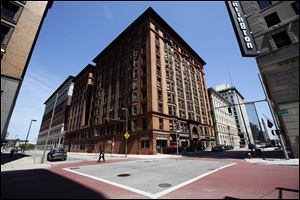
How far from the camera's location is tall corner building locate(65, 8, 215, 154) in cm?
3428

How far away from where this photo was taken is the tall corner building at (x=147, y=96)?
3428 centimetres

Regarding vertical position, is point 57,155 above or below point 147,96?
below

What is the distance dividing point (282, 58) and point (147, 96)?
31.9 meters

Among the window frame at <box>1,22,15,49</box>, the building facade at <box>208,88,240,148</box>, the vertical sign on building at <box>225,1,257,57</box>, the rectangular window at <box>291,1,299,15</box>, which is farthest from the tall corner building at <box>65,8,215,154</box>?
the rectangular window at <box>291,1,299,15</box>

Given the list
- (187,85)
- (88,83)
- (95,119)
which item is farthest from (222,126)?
(88,83)

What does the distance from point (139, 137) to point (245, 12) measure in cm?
3161

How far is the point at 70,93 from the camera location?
83062mm

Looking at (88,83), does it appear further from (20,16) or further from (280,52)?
(280,52)

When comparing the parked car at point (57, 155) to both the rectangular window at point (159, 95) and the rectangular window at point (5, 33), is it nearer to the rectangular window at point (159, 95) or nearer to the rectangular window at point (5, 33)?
the rectangular window at point (5, 33)

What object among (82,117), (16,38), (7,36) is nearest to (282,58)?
(16,38)

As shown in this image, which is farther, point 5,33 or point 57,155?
point 57,155

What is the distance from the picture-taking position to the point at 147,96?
115ft

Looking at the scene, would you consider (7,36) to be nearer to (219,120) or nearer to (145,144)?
(145,144)

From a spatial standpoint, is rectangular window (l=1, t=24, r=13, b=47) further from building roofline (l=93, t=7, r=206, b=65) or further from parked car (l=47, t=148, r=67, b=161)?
building roofline (l=93, t=7, r=206, b=65)
